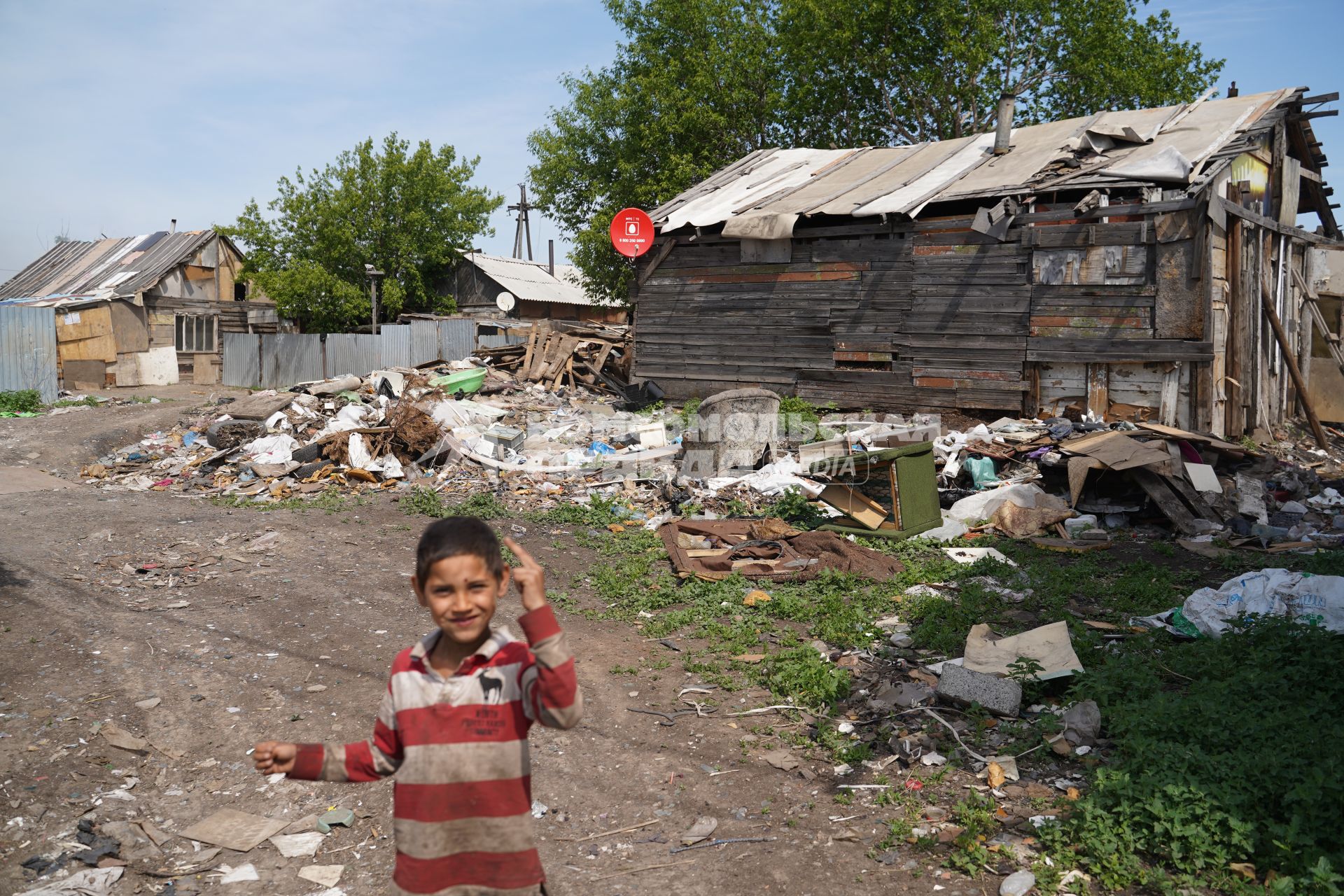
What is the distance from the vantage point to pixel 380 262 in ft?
104

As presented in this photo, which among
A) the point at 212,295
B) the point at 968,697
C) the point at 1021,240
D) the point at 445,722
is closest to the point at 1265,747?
the point at 968,697

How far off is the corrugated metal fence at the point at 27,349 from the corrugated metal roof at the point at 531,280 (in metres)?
15.7

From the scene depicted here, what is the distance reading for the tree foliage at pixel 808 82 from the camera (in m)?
24.0

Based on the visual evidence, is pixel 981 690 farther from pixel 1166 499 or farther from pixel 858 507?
pixel 1166 499

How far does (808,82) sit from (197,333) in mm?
19740

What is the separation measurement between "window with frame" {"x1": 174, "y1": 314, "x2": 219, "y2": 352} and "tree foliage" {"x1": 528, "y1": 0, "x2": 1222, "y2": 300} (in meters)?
10.9

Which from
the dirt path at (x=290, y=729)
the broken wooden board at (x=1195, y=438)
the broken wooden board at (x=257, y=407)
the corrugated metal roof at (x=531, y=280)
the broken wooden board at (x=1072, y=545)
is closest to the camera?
the dirt path at (x=290, y=729)

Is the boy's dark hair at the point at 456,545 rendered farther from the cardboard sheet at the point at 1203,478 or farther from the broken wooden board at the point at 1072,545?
the cardboard sheet at the point at 1203,478

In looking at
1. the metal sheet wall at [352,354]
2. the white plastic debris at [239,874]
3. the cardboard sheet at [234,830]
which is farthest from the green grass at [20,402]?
the white plastic debris at [239,874]

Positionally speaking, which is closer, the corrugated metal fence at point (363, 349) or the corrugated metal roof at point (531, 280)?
the corrugated metal fence at point (363, 349)

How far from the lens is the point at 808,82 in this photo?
26062 millimetres

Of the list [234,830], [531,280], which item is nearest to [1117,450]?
[234,830]

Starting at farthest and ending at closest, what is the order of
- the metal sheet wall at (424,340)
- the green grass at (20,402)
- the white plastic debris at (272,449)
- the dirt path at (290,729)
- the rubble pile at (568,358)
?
the metal sheet wall at (424,340) → the rubble pile at (568,358) → the green grass at (20,402) → the white plastic debris at (272,449) → the dirt path at (290,729)

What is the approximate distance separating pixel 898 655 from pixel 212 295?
2765 cm
